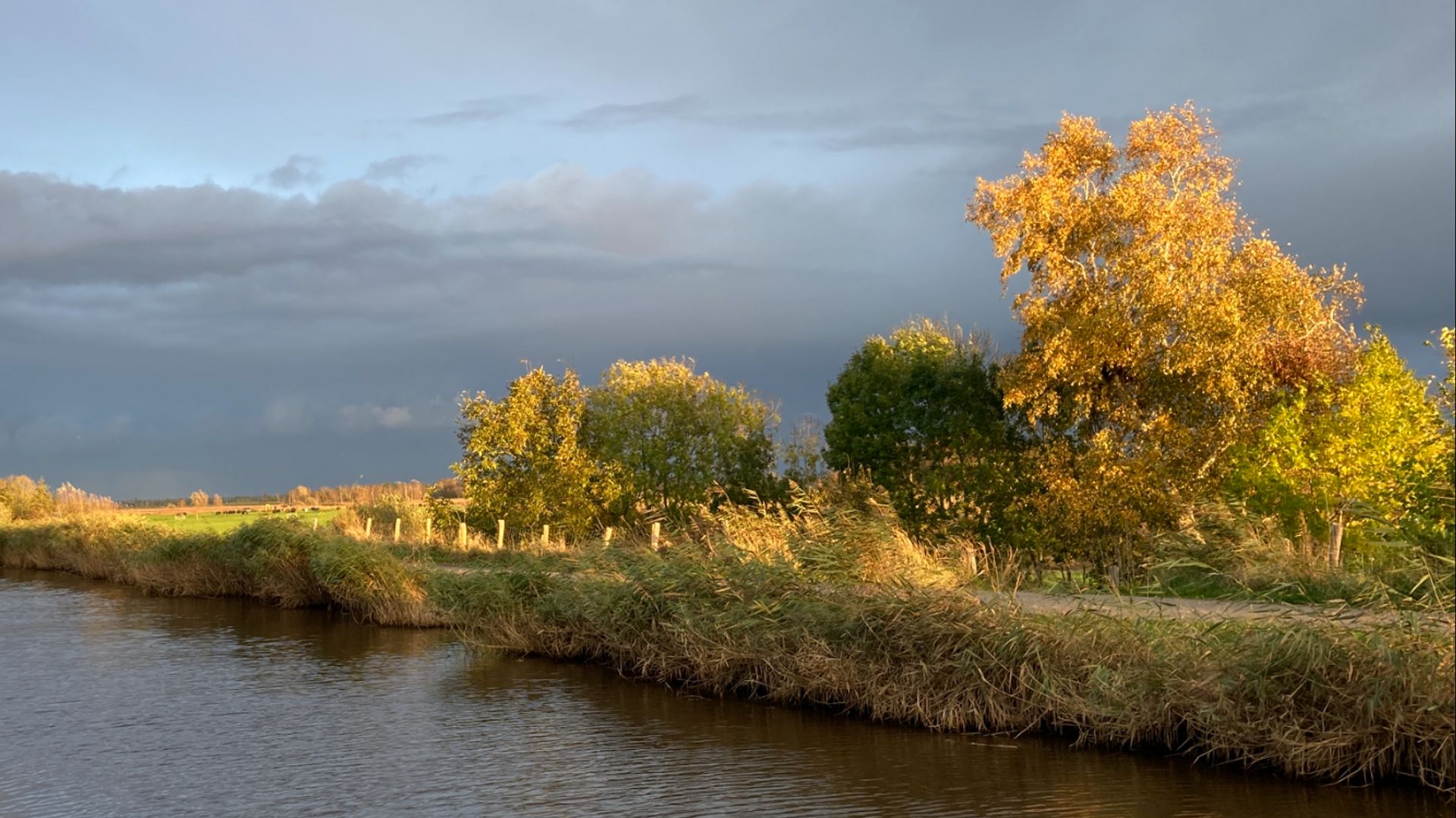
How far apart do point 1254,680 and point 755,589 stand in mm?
7399

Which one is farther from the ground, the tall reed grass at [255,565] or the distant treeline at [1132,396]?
the distant treeline at [1132,396]

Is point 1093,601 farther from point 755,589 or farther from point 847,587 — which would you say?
point 755,589

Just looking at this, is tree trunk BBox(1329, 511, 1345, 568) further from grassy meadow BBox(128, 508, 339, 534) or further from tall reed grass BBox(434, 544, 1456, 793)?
grassy meadow BBox(128, 508, 339, 534)

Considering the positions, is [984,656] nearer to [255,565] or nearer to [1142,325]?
[1142,325]

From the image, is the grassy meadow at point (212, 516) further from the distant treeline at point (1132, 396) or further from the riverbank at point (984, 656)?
the riverbank at point (984, 656)

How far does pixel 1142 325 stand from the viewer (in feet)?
89.9

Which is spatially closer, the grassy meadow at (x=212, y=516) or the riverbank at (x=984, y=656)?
the riverbank at (x=984, y=656)

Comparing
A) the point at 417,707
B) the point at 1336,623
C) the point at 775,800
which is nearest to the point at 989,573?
the point at 1336,623

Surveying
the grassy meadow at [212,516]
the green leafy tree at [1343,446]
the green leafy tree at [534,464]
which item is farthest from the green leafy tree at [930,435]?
the grassy meadow at [212,516]

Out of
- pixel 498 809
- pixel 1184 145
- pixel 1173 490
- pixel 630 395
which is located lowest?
pixel 498 809

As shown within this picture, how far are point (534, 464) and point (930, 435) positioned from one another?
1589 cm

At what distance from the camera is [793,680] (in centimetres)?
1680

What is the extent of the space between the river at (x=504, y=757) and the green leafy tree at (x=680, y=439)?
63.1 ft

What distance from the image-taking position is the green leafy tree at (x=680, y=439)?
40.9 meters
